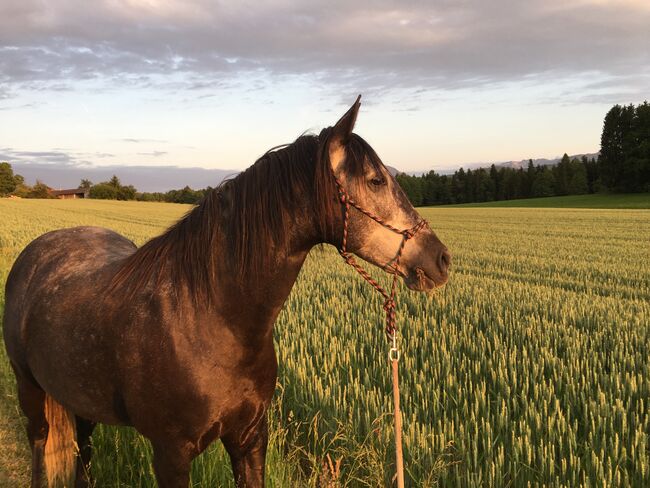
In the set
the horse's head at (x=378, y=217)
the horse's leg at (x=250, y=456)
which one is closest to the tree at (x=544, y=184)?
the horse's head at (x=378, y=217)

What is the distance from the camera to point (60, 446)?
11.9 feet

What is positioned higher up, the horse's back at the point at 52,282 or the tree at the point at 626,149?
the tree at the point at 626,149

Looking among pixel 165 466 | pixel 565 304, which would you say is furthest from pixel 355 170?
pixel 565 304

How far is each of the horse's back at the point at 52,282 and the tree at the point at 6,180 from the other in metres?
120

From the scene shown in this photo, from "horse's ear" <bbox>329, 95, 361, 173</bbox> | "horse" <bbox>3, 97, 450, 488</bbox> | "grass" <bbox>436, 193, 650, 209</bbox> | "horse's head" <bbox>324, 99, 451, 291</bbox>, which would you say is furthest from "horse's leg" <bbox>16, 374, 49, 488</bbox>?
"grass" <bbox>436, 193, 650, 209</bbox>

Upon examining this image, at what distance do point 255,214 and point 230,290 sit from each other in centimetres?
40

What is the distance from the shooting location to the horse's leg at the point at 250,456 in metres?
2.64

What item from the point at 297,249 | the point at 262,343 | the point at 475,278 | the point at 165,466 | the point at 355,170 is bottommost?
the point at 475,278

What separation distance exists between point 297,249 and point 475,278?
10.0m

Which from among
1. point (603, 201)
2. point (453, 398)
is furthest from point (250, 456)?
point (603, 201)

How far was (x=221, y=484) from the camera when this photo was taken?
3.30 metres

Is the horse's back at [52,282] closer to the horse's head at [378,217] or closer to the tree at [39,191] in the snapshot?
the horse's head at [378,217]

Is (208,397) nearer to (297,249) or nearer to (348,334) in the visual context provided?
(297,249)

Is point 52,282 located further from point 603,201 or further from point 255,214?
point 603,201
